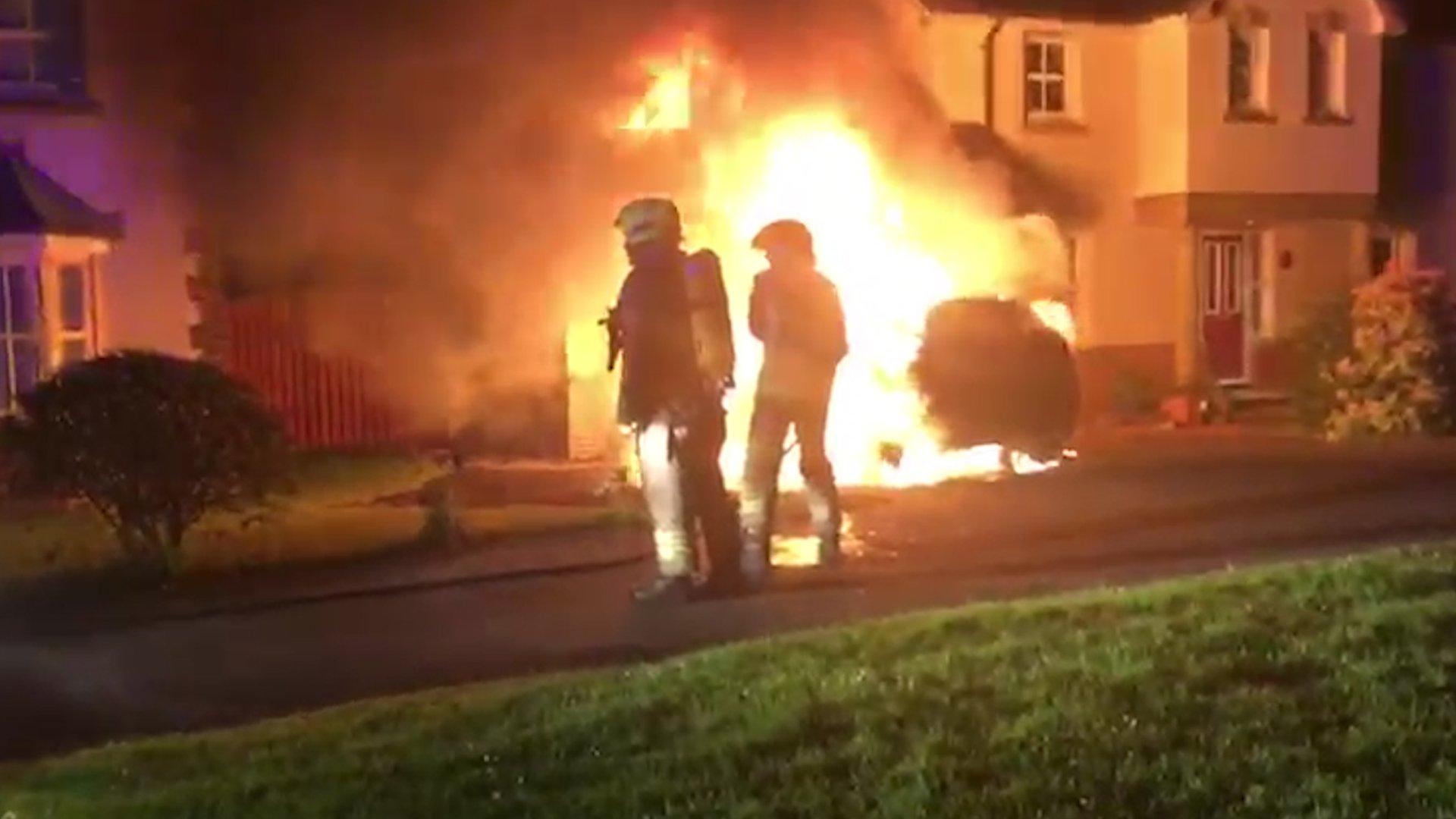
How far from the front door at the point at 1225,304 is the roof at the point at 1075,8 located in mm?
2923

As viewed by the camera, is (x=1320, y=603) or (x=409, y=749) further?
(x=1320, y=603)

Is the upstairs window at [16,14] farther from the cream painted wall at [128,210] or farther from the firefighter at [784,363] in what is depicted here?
the firefighter at [784,363]

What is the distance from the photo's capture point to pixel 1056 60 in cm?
2456

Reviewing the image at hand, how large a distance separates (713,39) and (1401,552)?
456 inches

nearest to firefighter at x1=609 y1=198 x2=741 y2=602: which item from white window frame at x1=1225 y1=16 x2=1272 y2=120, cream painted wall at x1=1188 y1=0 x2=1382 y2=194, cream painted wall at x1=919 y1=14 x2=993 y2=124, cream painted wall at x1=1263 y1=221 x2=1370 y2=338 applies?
cream painted wall at x1=919 y1=14 x2=993 y2=124

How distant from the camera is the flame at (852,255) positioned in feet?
56.3

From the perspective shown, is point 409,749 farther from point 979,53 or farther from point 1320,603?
point 979,53

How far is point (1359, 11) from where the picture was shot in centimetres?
2638

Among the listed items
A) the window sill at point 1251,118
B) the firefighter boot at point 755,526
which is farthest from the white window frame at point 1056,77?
the firefighter boot at point 755,526

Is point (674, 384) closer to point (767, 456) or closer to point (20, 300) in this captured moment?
point (767, 456)

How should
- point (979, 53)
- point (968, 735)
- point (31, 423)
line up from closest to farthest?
1. point (968, 735)
2. point (31, 423)
3. point (979, 53)

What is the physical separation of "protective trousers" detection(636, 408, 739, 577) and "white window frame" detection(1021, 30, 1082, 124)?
14.4 meters

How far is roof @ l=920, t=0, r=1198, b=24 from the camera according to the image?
927 inches

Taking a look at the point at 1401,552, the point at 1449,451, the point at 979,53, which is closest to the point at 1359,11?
the point at 979,53
